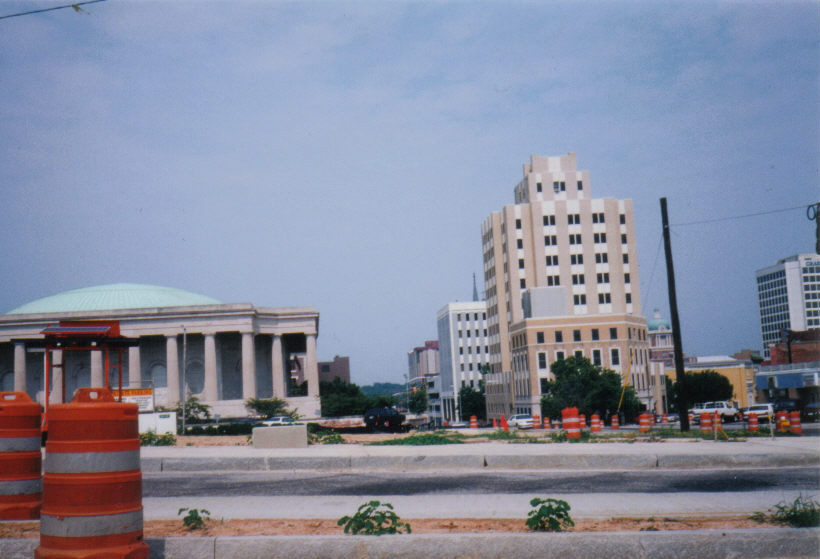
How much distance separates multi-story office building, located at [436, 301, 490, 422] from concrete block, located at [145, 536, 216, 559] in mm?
156118

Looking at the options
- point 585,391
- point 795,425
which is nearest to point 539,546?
point 795,425

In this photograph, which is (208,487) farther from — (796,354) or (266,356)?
(796,354)

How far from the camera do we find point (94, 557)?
5.55m

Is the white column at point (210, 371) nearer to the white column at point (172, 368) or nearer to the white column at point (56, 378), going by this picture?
the white column at point (172, 368)

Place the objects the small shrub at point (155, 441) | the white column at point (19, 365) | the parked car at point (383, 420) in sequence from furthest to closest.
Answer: the white column at point (19, 365) < the parked car at point (383, 420) < the small shrub at point (155, 441)

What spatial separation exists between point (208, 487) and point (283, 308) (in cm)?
8044

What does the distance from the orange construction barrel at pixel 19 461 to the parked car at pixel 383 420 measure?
111 feet

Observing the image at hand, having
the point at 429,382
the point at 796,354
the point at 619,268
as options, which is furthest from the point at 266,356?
the point at 429,382

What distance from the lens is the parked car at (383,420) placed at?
42219 millimetres

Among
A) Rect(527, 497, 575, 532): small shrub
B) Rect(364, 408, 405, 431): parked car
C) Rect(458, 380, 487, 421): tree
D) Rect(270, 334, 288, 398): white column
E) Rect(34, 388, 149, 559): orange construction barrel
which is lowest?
Rect(458, 380, 487, 421): tree

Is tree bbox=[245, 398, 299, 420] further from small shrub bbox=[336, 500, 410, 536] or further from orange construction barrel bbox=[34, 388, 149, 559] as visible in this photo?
orange construction barrel bbox=[34, 388, 149, 559]

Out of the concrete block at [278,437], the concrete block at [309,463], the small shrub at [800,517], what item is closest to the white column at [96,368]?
the concrete block at [278,437]

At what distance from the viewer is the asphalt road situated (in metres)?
10.9

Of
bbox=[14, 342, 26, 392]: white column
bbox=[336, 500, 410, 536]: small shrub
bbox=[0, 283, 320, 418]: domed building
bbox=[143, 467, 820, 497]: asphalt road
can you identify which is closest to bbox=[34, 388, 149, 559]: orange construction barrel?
bbox=[336, 500, 410, 536]: small shrub
